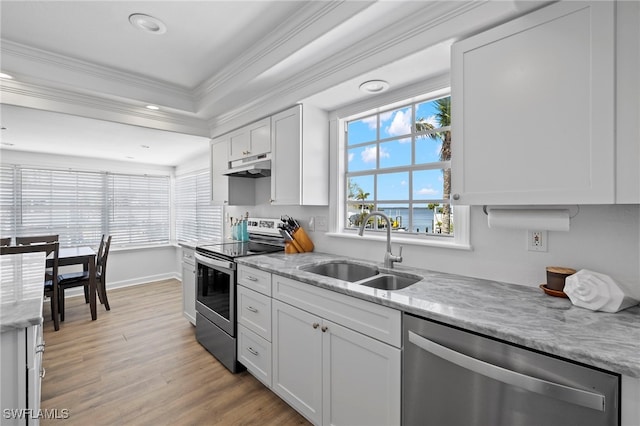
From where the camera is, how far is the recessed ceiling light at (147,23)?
1.90m

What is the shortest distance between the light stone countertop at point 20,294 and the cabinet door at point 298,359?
1185 mm

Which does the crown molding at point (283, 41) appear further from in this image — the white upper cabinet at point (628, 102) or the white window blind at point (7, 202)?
the white window blind at point (7, 202)

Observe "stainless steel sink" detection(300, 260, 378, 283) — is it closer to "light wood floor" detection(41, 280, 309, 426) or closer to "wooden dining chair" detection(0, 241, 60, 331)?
"light wood floor" detection(41, 280, 309, 426)

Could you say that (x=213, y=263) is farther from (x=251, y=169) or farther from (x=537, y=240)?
(x=537, y=240)

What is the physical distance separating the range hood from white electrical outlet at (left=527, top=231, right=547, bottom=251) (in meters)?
2.09

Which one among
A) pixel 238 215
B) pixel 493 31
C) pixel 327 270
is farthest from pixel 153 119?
pixel 493 31

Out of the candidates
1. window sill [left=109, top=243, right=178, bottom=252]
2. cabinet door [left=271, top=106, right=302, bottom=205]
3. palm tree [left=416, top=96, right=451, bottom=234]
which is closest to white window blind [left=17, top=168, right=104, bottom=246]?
window sill [left=109, top=243, right=178, bottom=252]

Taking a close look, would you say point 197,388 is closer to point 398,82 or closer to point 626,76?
point 398,82

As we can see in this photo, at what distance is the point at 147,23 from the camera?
196 cm

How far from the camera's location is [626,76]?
105cm

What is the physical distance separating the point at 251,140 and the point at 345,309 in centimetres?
203

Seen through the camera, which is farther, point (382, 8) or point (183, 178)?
point (183, 178)

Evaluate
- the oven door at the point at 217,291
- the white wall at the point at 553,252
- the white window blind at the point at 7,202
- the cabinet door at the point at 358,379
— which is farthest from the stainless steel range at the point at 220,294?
the white window blind at the point at 7,202

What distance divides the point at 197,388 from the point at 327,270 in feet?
4.26
